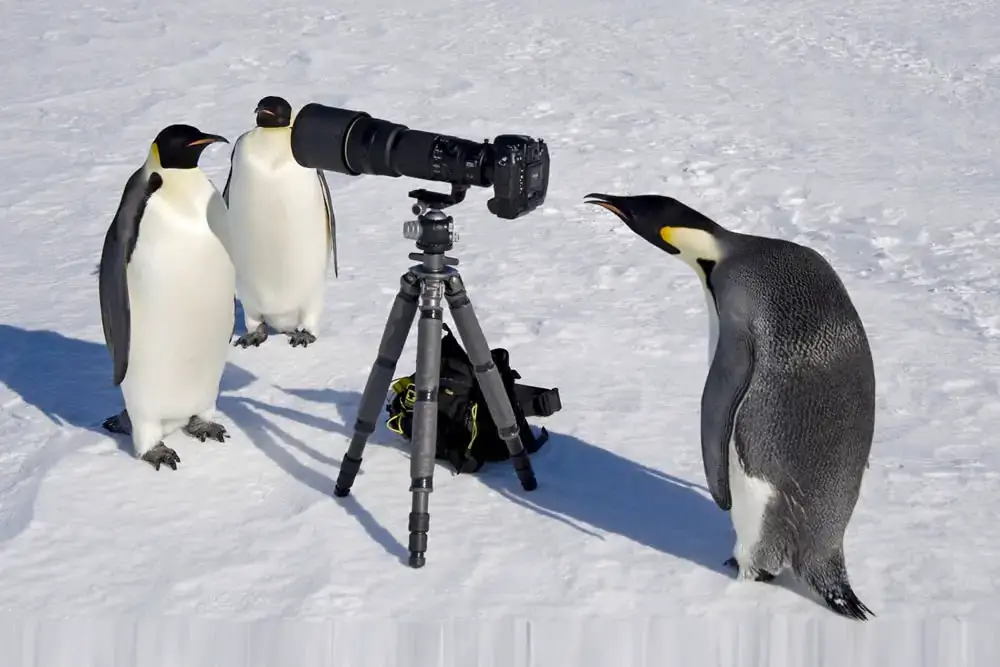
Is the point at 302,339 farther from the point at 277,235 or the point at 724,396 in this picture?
the point at 724,396

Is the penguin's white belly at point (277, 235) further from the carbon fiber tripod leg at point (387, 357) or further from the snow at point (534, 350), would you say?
the carbon fiber tripod leg at point (387, 357)

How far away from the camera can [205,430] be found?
12.1 feet

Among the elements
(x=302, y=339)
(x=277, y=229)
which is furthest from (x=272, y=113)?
(x=302, y=339)

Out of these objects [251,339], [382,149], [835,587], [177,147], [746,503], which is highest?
[382,149]

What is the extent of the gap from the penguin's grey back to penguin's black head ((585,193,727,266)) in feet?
0.47

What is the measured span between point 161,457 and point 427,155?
1299mm

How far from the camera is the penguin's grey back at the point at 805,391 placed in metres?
2.68

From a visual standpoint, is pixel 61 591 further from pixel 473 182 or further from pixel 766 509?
pixel 766 509

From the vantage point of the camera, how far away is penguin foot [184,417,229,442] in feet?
12.0

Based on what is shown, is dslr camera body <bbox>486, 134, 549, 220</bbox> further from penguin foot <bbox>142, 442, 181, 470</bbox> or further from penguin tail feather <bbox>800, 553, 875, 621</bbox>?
penguin foot <bbox>142, 442, 181, 470</bbox>

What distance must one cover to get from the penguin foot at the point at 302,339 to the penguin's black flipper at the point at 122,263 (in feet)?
3.63

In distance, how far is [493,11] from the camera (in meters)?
9.48

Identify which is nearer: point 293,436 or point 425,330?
point 425,330

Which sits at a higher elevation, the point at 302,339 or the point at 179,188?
the point at 179,188
